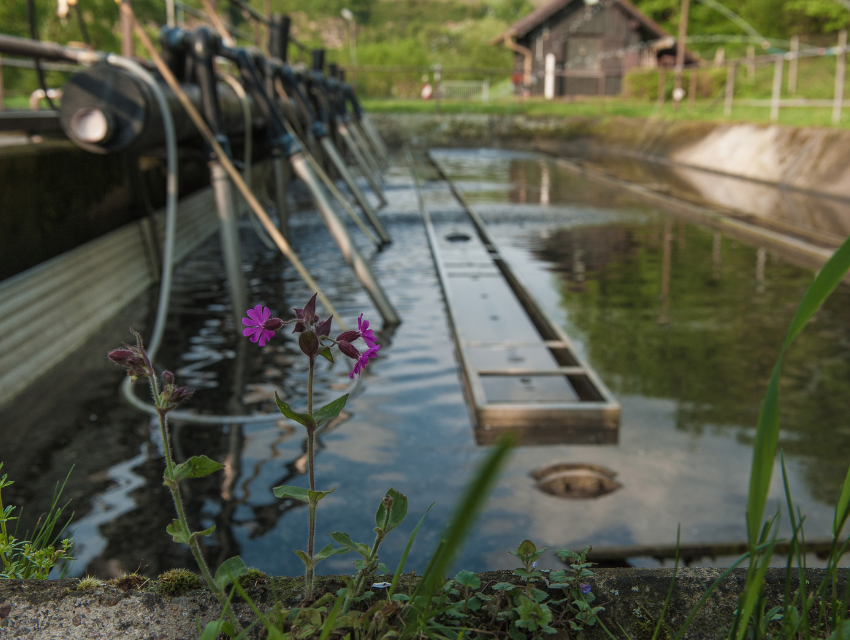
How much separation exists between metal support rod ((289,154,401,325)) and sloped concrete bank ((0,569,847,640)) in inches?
129

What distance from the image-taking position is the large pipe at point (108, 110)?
3512 millimetres

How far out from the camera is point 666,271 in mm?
5809

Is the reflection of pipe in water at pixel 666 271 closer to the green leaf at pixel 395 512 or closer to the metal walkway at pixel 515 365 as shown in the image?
the metal walkway at pixel 515 365

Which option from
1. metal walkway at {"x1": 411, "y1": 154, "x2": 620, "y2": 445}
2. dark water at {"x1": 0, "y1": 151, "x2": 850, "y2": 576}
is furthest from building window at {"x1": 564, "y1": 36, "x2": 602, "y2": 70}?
dark water at {"x1": 0, "y1": 151, "x2": 850, "y2": 576}

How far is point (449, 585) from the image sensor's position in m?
1.05

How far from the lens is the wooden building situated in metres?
33.1

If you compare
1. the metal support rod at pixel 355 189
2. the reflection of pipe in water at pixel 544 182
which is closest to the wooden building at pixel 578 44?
the reflection of pipe in water at pixel 544 182

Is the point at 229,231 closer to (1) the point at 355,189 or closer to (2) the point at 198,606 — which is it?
(1) the point at 355,189

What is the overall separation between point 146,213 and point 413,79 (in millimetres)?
38710

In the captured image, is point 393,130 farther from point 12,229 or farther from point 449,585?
point 449,585

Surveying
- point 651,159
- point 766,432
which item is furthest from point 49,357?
point 651,159

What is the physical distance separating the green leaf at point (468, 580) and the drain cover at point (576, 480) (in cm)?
151

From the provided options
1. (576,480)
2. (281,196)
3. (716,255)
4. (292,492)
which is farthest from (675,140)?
(292,492)

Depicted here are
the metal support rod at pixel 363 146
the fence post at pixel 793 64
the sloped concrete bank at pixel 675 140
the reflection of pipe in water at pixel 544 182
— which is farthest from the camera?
the fence post at pixel 793 64
